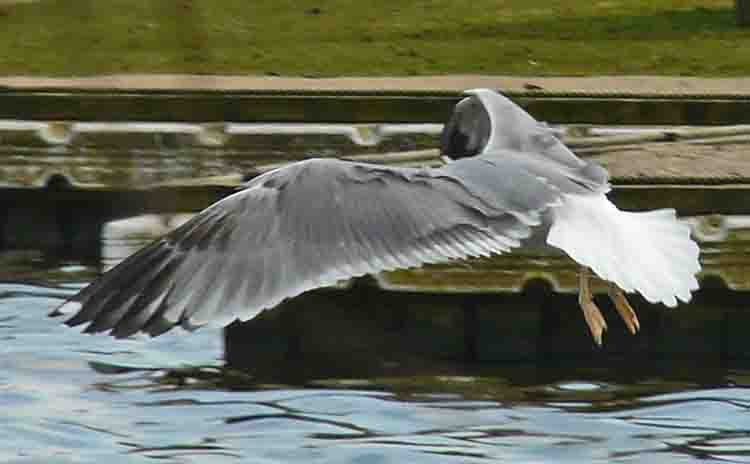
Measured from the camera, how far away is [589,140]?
9586mm

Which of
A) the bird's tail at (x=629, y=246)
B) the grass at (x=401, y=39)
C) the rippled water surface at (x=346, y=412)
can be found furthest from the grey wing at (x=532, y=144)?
the grass at (x=401, y=39)

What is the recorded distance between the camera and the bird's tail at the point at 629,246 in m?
5.53


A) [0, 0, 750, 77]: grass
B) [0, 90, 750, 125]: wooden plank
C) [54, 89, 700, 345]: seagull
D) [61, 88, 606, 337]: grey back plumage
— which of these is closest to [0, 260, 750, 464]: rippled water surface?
[54, 89, 700, 345]: seagull

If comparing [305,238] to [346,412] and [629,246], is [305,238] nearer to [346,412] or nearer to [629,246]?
[629,246]

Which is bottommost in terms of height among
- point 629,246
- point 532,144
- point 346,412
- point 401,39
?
point 346,412

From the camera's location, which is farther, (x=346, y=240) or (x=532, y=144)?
(x=532, y=144)

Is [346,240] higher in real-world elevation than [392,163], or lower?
lower

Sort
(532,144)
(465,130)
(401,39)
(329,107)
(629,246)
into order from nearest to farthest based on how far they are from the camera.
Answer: (629,246) → (532,144) → (465,130) → (329,107) → (401,39)

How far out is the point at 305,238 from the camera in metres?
5.51

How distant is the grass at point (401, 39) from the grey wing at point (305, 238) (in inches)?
261

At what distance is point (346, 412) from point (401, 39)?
7579 millimetres

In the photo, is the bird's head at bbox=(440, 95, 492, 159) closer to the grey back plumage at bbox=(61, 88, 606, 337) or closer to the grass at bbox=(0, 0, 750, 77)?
the grey back plumage at bbox=(61, 88, 606, 337)

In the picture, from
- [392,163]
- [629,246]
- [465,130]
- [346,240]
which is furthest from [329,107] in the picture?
[346,240]

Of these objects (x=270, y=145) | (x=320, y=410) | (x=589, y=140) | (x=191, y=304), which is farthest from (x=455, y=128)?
(x=270, y=145)
